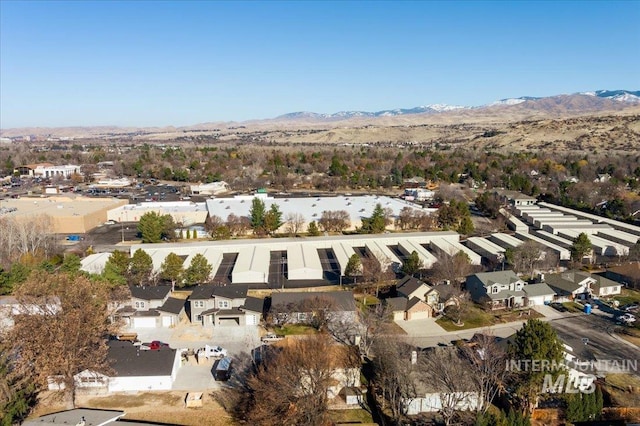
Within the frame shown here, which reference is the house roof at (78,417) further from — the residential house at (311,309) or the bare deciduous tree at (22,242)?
the bare deciduous tree at (22,242)

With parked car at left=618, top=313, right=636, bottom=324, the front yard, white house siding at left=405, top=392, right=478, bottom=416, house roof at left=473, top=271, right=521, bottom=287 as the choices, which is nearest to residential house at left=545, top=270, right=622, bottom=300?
house roof at left=473, top=271, right=521, bottom=287

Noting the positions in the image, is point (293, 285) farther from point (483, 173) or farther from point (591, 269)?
point (483, 173)

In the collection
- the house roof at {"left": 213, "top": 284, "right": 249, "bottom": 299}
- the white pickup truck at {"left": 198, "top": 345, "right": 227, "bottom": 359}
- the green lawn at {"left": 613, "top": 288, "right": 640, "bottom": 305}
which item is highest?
the house roof at {"left": 213, "top": 284, "right": 249, "bottom": 299}

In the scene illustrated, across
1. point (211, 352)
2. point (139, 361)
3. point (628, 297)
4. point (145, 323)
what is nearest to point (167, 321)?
point (145, 323)

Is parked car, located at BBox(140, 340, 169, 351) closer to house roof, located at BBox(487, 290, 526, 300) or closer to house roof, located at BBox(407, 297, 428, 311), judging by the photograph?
house roof, located at BBox(407, 297, 428, 311)

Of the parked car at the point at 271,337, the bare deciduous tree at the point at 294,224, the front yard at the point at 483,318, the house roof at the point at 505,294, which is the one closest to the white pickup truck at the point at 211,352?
the parked car at the point at 271,337

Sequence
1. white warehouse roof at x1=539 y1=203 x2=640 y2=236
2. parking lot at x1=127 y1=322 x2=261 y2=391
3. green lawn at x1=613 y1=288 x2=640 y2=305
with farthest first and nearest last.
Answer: white warehouse roof at x1=539 y1=203 x2=640 y2=236 → green lawn at x1=613 y1=288 x2=640 y2=305 → parking lot at x1=127 y1=322 x2=261 y2=391

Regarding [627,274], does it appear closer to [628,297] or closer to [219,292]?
[628,297]

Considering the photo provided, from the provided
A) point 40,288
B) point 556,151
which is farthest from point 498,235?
point 556,151
